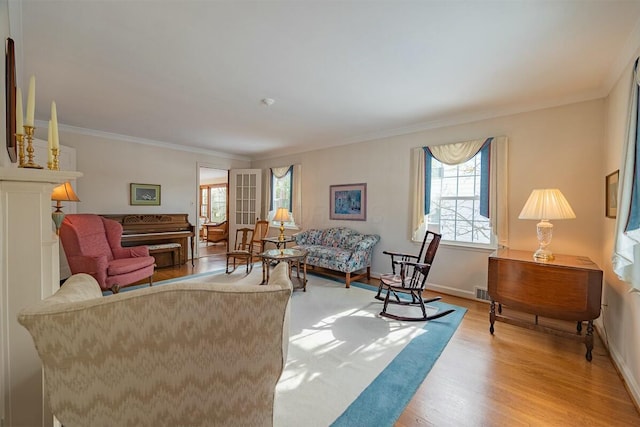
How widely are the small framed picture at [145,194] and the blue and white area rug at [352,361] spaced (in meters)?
3.78

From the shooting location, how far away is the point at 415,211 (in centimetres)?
399

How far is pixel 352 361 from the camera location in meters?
2.10

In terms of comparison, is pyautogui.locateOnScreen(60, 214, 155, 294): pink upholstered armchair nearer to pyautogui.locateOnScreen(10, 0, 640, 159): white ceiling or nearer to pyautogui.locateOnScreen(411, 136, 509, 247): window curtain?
pyautogui.locateOnScreen(10, 0, 640, 159): white ceiling

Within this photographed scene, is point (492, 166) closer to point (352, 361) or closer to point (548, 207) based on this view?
point (548, 207)

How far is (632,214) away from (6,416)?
352cm

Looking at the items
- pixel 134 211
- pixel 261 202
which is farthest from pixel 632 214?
pixel 134 211

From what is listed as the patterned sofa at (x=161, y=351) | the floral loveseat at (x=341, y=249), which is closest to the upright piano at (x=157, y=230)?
the floral loveseat at (x=341, y=249)

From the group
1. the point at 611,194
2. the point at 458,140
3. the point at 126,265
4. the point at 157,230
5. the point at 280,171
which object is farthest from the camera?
the point at 280,171

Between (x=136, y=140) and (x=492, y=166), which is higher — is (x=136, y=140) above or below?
above

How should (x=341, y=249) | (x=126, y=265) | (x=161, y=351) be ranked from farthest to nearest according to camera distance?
(x=341, y=249), (x=126, y=265), (x=161, y=351)

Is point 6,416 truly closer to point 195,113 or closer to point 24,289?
point 24,289

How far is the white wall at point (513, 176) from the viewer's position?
2807 millimetres

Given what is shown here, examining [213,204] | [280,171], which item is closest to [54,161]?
[280,171]

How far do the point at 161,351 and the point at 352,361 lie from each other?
64.1 inches
